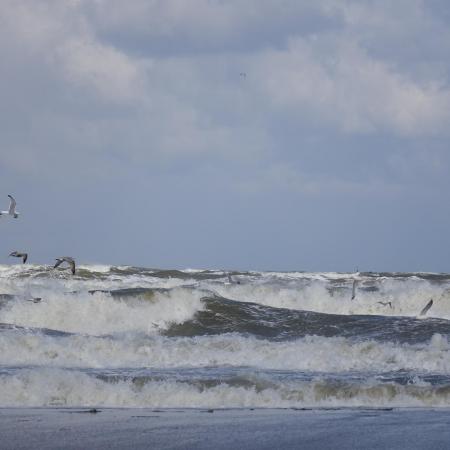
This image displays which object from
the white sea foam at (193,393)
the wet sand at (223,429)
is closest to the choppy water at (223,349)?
the white sea foam at (193,393)

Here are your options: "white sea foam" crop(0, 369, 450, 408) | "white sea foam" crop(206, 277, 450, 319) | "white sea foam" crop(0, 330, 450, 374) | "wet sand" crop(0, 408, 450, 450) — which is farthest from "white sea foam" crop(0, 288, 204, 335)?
"wet sand" crop(0, 408, 450, 450)

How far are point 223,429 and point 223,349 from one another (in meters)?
8.60

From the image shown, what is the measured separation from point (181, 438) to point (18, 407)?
3685 millimetres

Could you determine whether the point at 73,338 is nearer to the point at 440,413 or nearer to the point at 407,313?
the point at 440,413

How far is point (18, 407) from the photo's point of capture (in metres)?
12.5

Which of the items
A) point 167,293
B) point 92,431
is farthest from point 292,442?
point 167,293

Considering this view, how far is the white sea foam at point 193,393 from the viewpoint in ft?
42.9

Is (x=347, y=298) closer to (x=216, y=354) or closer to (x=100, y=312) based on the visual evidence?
(x=100, y=312)

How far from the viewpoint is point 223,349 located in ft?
62.0

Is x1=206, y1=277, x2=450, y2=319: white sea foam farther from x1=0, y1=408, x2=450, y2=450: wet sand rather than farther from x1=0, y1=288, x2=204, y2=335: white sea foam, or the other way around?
x1=0, y1=408, x2=450, y2=450: wet sand

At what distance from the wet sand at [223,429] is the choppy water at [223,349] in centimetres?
112

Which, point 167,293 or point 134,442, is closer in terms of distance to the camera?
point 134,442

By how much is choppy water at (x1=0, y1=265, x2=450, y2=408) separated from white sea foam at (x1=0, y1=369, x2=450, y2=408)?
Answer: 2 cm

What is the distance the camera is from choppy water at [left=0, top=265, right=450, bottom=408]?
13.4 m
